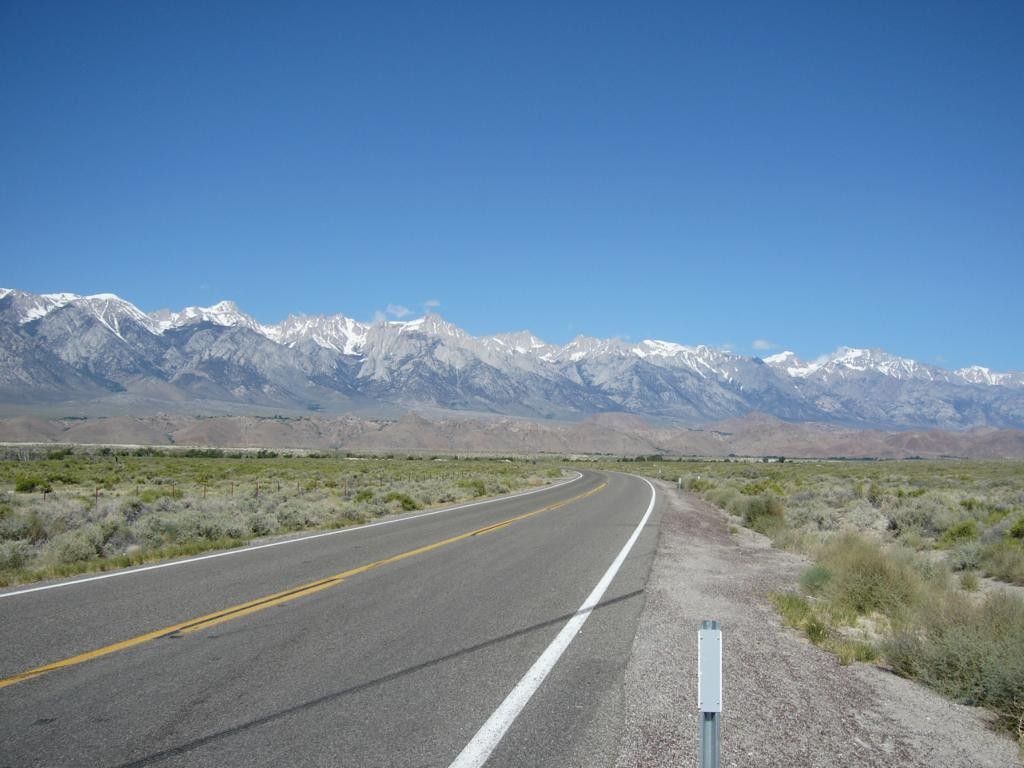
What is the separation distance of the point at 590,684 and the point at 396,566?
625 cm

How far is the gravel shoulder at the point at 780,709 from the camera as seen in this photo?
5.08m

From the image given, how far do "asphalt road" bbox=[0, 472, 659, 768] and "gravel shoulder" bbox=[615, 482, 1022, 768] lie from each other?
1.07 ft

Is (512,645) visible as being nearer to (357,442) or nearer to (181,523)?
(181,523)

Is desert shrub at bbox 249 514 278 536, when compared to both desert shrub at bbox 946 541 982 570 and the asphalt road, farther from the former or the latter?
desert shrub at bbox 946 541 982 570

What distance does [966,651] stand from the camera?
694 cm

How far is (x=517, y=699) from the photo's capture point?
5.73 metres

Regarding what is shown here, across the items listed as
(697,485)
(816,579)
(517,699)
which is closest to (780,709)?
(517,699)

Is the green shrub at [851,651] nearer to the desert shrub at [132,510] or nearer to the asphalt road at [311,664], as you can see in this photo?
the asphalt road at [311,664]

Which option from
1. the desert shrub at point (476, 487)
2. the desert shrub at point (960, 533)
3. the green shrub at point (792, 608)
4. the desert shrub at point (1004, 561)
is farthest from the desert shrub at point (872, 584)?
the desert shrub at point (476, 487)

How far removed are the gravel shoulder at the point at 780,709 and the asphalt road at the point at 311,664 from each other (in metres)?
0.32

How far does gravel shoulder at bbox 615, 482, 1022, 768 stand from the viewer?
5078 millimetres

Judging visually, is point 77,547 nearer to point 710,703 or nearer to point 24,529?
point 24,529

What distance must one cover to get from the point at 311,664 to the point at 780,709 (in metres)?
4.06

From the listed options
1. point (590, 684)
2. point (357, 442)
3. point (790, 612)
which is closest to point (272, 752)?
point (590, 684)
